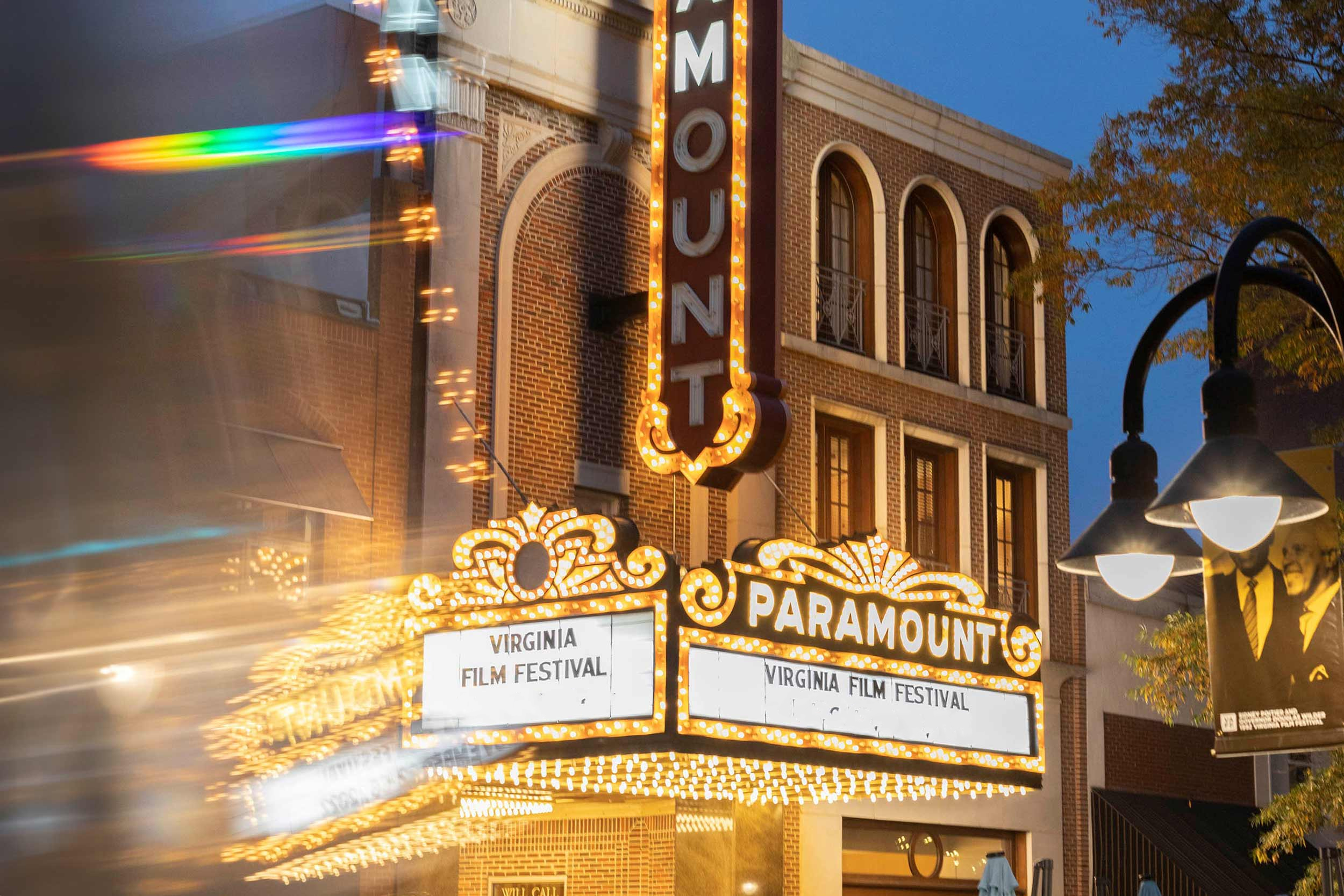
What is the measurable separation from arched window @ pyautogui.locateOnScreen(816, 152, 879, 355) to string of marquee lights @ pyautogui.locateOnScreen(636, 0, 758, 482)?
12.3 ft

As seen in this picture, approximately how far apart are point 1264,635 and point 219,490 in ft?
31.3

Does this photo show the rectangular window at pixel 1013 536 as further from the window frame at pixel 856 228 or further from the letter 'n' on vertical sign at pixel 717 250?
the letter 'n' on vertical sign at pixel 717 250

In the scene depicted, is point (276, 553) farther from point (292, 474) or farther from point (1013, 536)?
point (1013, 536)

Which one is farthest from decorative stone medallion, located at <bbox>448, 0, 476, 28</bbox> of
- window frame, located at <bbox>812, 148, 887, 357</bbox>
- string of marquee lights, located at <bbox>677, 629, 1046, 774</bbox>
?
string of marquee lights, located at <bbox>677, 629, 1046, 774</bbox>

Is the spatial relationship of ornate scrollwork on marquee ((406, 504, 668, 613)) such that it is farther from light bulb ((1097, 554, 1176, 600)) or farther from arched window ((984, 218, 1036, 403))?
arched window ((984, 218, 1036, 403))

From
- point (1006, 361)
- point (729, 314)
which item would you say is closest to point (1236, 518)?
point (729, 314)

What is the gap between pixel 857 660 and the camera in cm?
1502

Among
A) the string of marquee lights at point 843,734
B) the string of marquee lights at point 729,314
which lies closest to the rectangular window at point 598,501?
the string of marquee lights at point 729,314

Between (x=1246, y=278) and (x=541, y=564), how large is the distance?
7.97 m

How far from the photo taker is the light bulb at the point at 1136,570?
24.9 feet

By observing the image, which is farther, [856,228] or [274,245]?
[856,228]

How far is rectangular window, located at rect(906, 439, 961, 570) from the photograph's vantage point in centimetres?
2134

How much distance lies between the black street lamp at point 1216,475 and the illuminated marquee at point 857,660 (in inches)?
232

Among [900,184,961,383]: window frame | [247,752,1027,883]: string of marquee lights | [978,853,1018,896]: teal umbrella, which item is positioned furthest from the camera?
[900,184,961,383]: window frame
